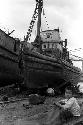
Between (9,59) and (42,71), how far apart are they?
2349 millimetres

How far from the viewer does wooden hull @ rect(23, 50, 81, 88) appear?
424 inches

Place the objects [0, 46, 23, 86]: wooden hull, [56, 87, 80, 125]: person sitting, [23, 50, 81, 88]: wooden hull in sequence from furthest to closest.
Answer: [23, 50, 81, 88]: wooden hull → [0, 46, 23, 86]: wooden hull → [56, 87, 80, 125]: person sitting

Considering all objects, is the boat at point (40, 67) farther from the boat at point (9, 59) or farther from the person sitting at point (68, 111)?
the person sitting at point (68, 111)

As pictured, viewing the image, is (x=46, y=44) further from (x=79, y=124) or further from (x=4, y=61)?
(x=79, y=124)

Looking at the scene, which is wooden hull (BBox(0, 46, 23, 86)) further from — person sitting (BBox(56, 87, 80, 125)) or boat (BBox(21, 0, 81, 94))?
person sitting (BBox(56, 87, 80, 125))

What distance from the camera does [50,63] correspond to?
508 inches

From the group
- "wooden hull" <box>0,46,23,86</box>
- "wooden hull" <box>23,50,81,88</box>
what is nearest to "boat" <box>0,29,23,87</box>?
"wooden hull" <box>0,46,23,86</box>

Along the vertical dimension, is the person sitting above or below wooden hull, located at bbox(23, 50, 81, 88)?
below

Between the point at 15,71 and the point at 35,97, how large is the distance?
2.02m

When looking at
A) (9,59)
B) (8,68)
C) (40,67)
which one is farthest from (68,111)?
(40,67)

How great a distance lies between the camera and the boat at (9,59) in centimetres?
982

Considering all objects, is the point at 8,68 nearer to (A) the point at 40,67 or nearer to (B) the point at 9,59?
(B) the point at 9,59

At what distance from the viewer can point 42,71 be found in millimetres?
11984

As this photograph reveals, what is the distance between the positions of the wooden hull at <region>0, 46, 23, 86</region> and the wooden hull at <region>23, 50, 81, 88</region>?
59cm
